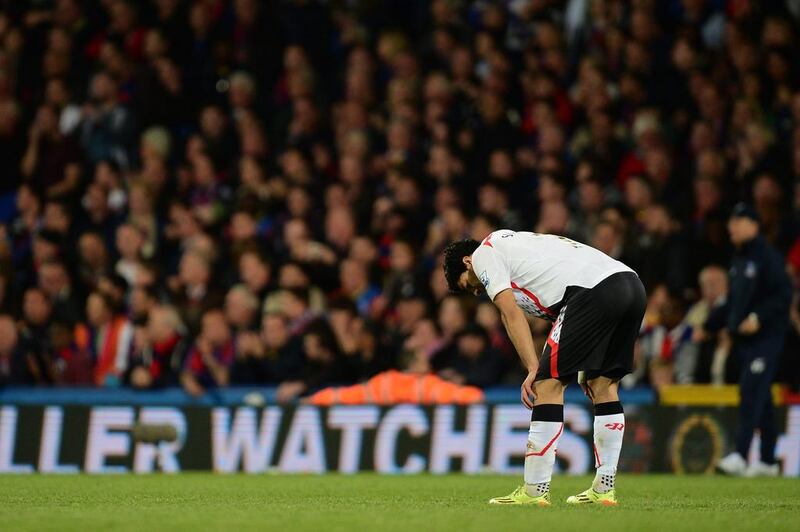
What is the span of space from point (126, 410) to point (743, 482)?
6056 millimetres

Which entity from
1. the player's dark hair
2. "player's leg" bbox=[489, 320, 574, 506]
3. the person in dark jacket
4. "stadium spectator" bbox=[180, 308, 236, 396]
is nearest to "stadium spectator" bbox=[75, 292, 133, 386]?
"stadium spectator" bbox=[180, 308, 236, 396]

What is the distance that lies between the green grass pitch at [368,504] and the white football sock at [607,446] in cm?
23

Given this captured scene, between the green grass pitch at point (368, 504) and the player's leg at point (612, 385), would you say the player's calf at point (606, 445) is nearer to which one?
the player's leg at point (612, 385)

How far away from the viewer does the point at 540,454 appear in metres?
8.48

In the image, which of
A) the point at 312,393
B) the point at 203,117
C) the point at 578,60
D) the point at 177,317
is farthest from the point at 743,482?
the point at 203,117

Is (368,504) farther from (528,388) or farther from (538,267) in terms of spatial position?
(538,267)

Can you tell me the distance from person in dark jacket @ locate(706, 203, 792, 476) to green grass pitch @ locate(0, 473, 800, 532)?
485 mm

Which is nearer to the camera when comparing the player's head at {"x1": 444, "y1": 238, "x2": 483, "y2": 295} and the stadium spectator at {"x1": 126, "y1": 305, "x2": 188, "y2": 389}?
the player's head at {"x1": 444, "y1": 238, "x2": 483, "y2": 295}

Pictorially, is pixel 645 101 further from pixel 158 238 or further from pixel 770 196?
pixel 158 238

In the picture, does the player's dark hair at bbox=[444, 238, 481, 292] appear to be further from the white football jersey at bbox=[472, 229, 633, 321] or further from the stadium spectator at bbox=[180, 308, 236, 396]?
the stadium spectator at bbox=[180, 308, 236, 396]

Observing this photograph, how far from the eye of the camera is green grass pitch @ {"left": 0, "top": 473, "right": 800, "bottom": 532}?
283 inches

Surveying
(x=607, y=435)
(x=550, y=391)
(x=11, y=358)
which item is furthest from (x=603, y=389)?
(x=11, y=358)

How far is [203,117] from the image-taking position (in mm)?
19219

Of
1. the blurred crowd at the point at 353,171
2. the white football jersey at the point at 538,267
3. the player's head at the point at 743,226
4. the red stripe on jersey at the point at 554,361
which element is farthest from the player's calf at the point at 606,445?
the blurred crowd at the point at 353,171
